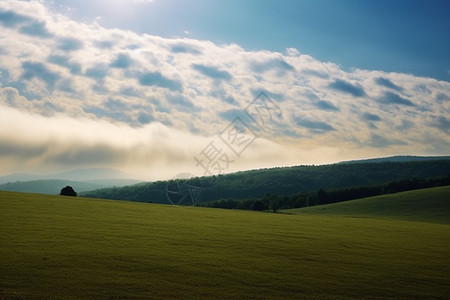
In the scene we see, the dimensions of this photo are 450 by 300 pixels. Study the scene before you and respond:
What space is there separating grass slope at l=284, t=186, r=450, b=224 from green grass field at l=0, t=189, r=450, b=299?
51.0 metres

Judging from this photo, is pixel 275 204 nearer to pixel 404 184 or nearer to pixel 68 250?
pixel 404 184

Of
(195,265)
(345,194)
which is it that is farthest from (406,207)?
(195,265)

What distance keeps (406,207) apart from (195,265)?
3054 inches

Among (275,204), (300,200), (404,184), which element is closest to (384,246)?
(275,204)

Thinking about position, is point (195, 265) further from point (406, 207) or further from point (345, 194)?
point (345, 194)

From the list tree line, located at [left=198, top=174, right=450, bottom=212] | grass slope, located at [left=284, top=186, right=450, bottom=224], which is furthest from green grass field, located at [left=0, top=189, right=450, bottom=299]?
tree line, located at [left=198, top=174, right=450, bottom=212]

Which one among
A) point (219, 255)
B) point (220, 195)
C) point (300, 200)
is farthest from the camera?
point (220, 195)

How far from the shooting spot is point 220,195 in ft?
654

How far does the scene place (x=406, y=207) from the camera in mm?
84125

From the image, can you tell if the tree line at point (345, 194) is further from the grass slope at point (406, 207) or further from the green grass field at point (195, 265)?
the green grass field at point (195, 265)

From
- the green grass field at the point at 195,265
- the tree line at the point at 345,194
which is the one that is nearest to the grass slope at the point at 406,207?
the tree line at the point at 345,194

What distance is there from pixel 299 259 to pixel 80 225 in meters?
15.5

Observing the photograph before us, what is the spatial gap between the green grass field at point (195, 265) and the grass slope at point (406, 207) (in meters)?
51.0

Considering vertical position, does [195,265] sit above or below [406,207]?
below
